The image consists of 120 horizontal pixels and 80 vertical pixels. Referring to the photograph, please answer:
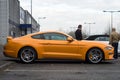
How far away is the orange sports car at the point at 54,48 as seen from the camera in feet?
50.7

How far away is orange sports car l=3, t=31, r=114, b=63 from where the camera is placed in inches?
608

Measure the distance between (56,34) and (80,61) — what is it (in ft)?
5.58

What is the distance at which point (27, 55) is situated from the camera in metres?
15.4

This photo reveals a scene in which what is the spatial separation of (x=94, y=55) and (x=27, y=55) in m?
2.70

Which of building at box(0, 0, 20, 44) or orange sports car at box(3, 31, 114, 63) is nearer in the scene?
orange sports car at box(3, 31, 114, 63)

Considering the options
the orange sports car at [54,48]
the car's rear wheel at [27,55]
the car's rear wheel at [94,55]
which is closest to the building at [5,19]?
the orange sports car at [54,48]

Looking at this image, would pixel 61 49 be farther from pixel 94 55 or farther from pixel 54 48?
pixel 94 55

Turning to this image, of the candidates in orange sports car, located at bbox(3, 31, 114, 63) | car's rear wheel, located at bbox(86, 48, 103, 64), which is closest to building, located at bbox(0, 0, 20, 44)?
orange sports car, located at bbox(3, 31, 114, 63)

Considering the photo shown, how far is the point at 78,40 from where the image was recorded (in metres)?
16.1

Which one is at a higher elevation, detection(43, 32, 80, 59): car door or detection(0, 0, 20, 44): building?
detection(0, 0, 20, 44): building

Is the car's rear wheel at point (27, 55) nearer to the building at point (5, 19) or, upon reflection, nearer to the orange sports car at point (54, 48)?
the orange sports car at point (54, 48)

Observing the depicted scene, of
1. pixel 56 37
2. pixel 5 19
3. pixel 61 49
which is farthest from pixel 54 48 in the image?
pixel 5 19

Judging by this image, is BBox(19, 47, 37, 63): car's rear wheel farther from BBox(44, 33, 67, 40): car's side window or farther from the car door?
BBox(44, 33, 67, 40): car's side window

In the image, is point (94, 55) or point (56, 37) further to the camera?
point (56, 37)
